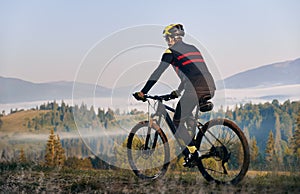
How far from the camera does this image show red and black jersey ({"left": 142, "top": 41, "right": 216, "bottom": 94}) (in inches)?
303

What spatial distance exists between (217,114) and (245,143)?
2.25 feet

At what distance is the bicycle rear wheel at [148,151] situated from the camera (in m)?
8.38

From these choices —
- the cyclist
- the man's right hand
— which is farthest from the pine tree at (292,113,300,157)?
the man's right hand

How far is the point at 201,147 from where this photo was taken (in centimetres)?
795

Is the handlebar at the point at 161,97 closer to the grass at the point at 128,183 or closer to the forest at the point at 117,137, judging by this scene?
the forest at the point at 117,137

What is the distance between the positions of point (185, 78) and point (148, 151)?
148 centimetres

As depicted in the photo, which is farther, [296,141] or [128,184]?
[296,141]

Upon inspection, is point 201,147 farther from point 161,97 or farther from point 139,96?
point 139,96

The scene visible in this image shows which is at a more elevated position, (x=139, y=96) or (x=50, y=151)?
(x=139, y=96)

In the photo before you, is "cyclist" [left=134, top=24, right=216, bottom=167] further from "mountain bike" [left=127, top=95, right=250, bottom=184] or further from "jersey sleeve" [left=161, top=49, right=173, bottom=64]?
"mountain bike" [left=127, top=95, right=250, bottom=184]

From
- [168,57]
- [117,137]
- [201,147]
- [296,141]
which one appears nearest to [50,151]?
[117,137]

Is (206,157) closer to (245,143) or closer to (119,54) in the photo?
(245,143)

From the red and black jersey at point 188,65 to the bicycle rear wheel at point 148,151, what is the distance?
1007 mm

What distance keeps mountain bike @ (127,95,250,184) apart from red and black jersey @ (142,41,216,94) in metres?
0.29
